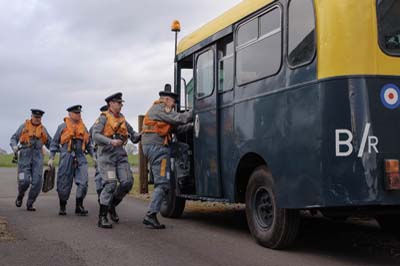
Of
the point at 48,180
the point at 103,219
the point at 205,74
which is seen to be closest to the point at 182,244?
the point at 103,219

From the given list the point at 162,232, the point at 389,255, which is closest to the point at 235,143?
the point at 162,232

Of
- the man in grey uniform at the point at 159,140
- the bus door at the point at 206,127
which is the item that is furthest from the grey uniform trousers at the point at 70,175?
the bus door at the point at 206,127

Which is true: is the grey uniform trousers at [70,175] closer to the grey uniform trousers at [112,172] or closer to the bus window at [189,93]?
the grey uniform trousers at [112,172]

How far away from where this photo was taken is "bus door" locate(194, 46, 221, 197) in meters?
8.43

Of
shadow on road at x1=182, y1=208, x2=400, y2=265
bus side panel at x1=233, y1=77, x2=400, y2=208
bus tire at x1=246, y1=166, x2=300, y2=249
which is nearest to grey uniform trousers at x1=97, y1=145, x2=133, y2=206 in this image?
shadow on road at x1=182, y1=208, x2=400, y2=265

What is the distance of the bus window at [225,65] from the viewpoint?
26.8 feet

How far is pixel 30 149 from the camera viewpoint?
11.7 meters

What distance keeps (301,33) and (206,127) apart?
263cm

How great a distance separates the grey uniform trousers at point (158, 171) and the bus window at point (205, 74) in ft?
3.34

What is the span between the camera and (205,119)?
879 centimetres

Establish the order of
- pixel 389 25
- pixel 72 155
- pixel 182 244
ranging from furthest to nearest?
pixel 72 155
pixel 182 244
pixel 389 25

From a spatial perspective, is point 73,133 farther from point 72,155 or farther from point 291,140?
point 291,140

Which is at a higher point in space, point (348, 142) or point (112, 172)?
point (348, 142)

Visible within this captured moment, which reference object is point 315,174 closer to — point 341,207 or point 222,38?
point 341,207
